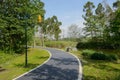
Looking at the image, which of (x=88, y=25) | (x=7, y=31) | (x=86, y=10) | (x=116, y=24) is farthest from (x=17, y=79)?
(x=86, y=10)

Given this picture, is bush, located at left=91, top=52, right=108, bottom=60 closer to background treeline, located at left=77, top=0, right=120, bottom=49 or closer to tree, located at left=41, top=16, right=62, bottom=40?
background treeline, located at left=77, top=0, right=120, bottom=49

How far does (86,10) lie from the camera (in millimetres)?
64500

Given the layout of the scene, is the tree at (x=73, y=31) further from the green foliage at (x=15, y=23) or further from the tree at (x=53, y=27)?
the green foliage at (x=15, y=23)

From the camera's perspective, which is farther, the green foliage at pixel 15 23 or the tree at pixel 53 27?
the tree at pixel 53 27

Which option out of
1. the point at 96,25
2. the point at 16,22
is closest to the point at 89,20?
the point at 96,25

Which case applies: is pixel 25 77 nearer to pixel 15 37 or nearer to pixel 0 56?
pixel 0 56

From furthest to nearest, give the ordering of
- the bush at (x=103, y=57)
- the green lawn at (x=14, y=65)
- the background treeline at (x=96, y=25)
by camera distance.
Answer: the background treeline at (x=96, y=25), the bush at (x=103, y=57), the green lawn at (x=14, y=65)

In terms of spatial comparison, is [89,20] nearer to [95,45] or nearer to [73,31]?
[95,45]

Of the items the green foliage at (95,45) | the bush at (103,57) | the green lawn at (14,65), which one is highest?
the green foliage at (95,45)

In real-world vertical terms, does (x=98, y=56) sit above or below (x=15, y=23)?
below

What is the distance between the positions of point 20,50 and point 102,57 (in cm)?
1760

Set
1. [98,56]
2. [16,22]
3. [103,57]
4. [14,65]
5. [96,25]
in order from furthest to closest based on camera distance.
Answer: [96,25]
[16,22]
[98,56]
[103,57]
[14,65]

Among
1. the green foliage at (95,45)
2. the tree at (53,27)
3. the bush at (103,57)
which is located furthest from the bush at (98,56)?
the tree at (53,27)

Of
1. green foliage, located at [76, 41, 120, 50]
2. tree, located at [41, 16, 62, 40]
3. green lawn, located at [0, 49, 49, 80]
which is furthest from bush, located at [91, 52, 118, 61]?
tree, located at [41, 16, 62, 40]
